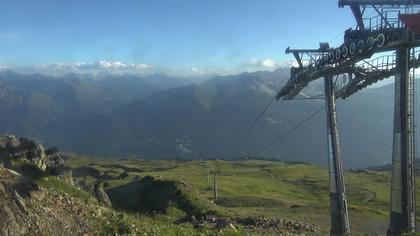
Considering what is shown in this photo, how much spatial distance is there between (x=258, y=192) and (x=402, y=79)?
321 feet

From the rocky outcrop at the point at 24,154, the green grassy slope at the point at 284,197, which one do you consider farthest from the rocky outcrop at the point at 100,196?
the green grassy slope at the point at 284,197

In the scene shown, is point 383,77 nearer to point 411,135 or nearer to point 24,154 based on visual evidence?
point 411,135

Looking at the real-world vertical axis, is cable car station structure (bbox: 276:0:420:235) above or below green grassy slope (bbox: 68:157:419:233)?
above

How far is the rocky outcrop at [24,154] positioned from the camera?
51200 mm

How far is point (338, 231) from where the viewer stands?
2104 inches

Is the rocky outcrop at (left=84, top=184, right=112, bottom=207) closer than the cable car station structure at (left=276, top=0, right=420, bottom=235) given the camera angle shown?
No

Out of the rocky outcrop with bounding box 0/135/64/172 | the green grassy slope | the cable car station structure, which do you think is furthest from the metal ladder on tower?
the rocky outcrop with bounding box 0/135/64/172

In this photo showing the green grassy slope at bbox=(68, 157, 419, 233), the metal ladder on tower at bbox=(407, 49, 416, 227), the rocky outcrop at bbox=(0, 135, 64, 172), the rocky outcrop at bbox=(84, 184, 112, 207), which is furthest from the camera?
the green grassy slope at bbox=(68, 157, 419, 233)

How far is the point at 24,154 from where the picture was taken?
2103 inches

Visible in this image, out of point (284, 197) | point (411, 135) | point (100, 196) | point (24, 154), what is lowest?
point (284, 197)

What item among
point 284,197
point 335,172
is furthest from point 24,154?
point 284,197

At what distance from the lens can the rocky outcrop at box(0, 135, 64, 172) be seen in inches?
2016

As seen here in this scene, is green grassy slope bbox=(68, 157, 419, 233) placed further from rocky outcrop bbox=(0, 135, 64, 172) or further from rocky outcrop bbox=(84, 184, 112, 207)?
rocky outcrop bbox=(0, 135, 64, 172)

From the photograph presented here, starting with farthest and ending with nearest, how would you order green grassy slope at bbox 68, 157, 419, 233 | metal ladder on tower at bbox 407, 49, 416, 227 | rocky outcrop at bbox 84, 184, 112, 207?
green grassy slope at bbox 68, 157, 419, 233 → rocky outcrop at bbox 84, 184, 112, 207 → metal ladder on tower at bbox 407, 49, 416, 227
